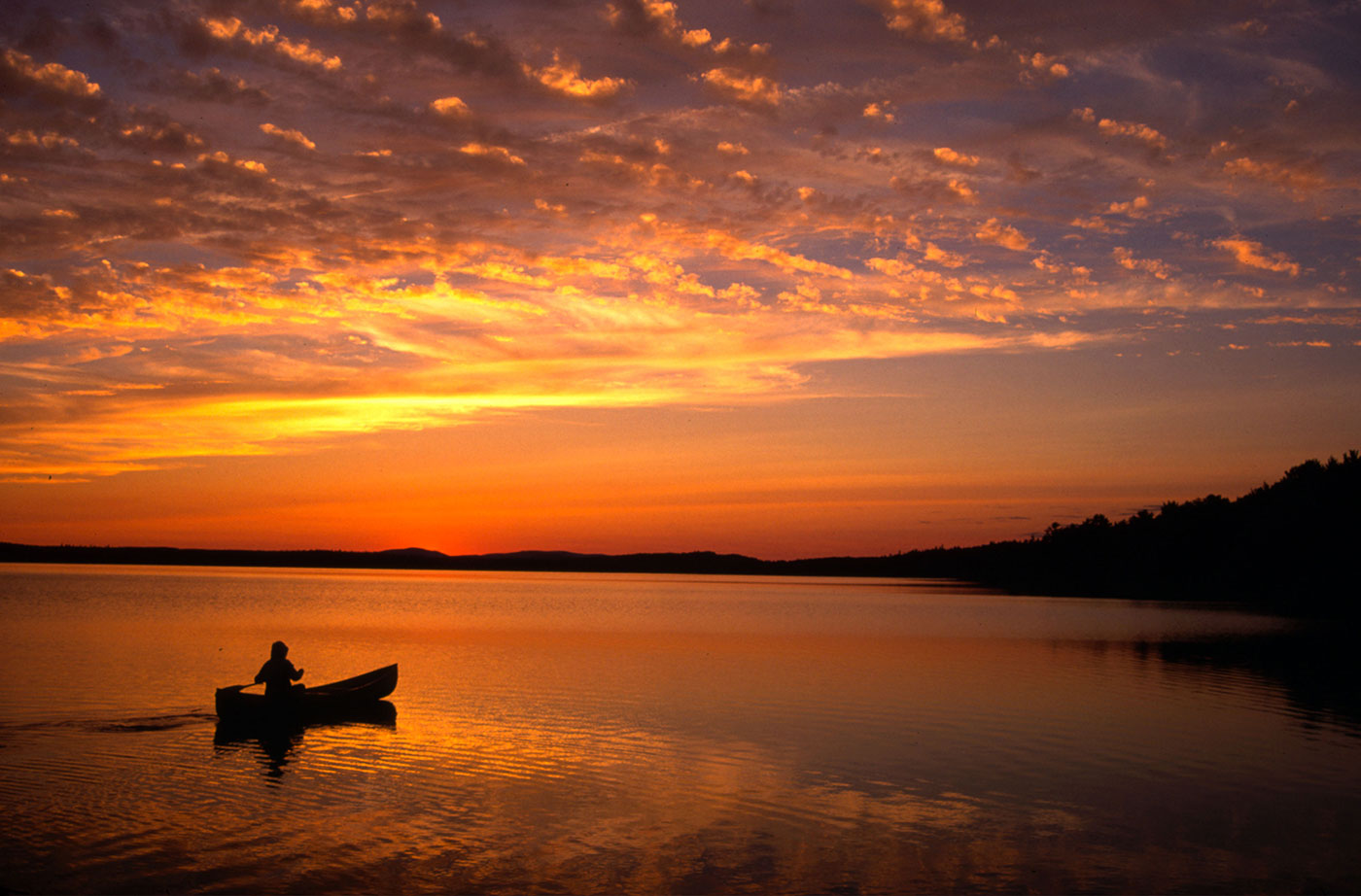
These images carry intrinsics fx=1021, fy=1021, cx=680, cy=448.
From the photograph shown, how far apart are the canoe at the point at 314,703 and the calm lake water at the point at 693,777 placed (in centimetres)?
73

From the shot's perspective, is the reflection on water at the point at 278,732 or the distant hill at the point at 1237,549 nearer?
the reflection on water at the point at 278,732

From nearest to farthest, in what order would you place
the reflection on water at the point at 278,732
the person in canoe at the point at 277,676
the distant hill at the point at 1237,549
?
the reflection on water at the point at 278,732
the person in canoe at the point at 277,676
the distant hill at the point at 1237,549

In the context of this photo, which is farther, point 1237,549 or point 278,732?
point 1237,549

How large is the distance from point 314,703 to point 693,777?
402 inches

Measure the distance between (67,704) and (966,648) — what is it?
33.9m

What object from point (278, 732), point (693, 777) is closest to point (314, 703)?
point (278, 732)

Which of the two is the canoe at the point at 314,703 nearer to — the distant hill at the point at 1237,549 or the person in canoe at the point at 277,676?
the person in canoe at the point at 277,676

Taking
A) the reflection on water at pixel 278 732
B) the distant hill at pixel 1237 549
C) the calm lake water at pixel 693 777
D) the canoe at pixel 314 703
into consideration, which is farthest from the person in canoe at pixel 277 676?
the distant hill at pixel 1237 549

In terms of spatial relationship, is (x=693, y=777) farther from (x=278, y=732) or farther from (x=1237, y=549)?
(x=1237, y=549)

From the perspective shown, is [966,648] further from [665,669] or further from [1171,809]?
[1171,809]

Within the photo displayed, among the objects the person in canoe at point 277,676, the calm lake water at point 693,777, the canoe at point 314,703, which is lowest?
the calm lake water at point 693,777

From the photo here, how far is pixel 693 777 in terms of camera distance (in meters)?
17.6

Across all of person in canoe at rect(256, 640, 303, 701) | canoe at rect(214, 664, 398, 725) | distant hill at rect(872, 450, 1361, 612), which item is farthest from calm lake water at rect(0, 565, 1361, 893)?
distant hill at rect(872, 450, 1361, 612)

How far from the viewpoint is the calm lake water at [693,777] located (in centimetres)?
1243
